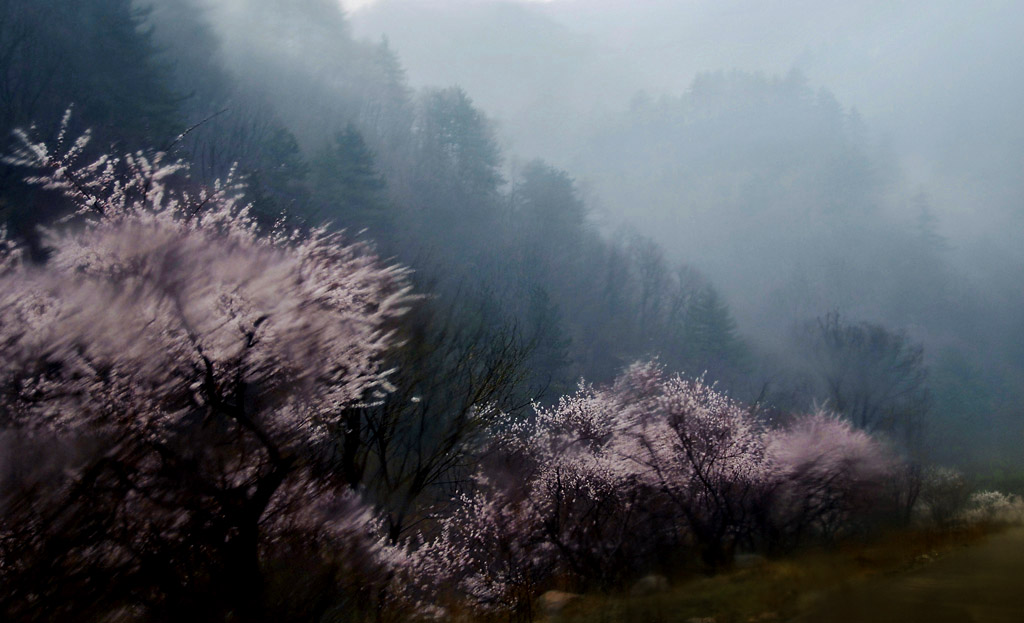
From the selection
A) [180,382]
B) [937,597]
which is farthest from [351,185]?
[937,597]

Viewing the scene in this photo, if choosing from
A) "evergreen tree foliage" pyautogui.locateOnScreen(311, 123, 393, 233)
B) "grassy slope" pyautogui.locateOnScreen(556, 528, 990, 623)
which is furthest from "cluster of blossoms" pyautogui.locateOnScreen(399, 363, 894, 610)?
"evergreen tree foliage" pyautogui.locateOnScreen(311, 123, 393, 233)

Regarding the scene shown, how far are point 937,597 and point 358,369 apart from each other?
9374mm

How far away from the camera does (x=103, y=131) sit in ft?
73.3

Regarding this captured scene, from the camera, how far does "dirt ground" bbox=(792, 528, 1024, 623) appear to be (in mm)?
9336

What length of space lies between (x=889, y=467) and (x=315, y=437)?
22.9 meters

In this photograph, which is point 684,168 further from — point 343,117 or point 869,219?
point 343,117

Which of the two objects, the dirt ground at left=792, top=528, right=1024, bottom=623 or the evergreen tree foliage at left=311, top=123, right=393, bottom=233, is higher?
the evergreen tree foliage at left=311, top=123, right=393, bottom=233

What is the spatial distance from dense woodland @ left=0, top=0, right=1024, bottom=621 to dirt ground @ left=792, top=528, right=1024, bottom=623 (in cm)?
370

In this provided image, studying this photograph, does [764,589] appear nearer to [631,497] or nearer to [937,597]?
[937,597]

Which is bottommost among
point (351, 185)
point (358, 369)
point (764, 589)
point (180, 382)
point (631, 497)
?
point (764, 589)

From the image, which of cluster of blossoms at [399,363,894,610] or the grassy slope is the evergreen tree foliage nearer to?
cluster of blossoms at [399,363,894,610]

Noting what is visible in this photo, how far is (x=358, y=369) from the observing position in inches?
321

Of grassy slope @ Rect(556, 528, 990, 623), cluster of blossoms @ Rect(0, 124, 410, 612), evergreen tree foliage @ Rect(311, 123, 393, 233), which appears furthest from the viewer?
evergreen tree foliage @ Rect(311, 123, 393, 233)

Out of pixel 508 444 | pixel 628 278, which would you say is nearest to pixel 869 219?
pixel 628 278
